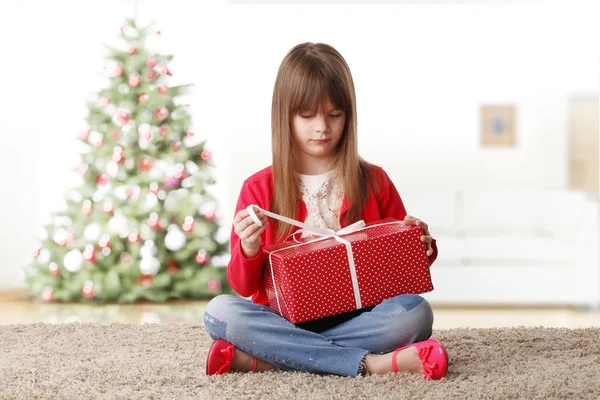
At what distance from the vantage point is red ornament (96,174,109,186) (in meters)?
3.76

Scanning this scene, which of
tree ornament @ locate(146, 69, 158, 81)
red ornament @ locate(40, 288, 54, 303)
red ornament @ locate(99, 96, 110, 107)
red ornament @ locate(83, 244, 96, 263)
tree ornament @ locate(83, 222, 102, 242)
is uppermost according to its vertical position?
tree ornament @ locate(146, 69, 158, 81)

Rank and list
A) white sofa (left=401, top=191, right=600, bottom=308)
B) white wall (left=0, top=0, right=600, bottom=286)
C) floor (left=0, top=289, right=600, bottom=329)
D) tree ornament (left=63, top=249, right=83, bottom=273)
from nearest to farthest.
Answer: floor (left=0, top=289, right=600, bottom=329)
tree ornament (left=63, top=249, right=83, bottom=273)
white sofa (left=401, top=191, right=600, bottom=308)
white wall (left=0, top=0, right=600, bottom=286)

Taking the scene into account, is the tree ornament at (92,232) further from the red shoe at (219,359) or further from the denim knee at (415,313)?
the denim knee at (415,313)

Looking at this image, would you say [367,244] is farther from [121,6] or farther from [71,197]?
[121,6]

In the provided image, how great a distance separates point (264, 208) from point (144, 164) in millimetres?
1816

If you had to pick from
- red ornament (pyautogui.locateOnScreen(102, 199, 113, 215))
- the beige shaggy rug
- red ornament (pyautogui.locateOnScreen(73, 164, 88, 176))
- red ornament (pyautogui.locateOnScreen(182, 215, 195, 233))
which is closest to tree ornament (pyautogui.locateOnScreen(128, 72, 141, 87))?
red ornament (pyautogui.locateOnScreen(73, 164, 88, 176))

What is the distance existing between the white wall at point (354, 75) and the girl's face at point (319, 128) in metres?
2.55

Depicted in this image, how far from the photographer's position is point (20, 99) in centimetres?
450

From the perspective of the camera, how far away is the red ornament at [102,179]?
3756 mm

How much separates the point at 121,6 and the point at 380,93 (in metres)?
1.51

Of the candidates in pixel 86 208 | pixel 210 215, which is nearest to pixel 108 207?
pixel 86 208

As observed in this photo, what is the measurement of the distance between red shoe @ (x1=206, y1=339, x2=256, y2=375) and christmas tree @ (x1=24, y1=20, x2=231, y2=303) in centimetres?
181

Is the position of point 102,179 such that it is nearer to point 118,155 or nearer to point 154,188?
point 118,155

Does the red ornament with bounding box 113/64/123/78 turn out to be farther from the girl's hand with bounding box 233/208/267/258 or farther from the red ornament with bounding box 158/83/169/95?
the girl's hand with bounding box 233/208/267/258
